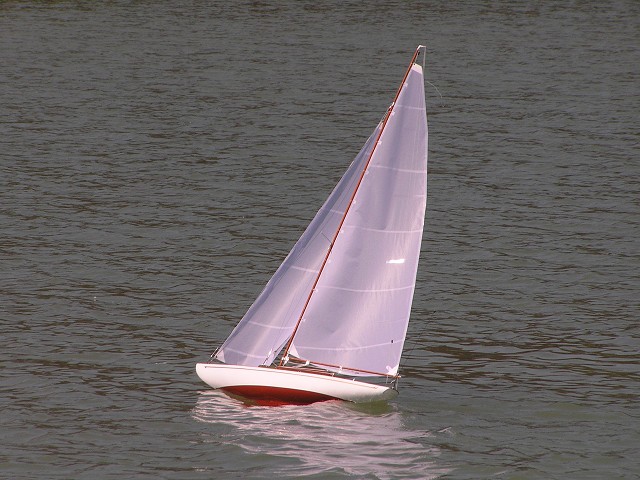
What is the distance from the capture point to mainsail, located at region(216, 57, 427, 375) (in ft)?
82.7

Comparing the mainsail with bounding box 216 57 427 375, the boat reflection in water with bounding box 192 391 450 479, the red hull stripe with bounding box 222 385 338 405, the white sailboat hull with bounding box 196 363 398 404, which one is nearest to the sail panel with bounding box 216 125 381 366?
the mainsail with bounding box 216 57 427 375

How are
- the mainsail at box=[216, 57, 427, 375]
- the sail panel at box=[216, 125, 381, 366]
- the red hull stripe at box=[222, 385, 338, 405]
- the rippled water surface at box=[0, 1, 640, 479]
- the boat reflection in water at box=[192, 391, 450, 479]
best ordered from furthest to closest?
1. the red hull stripe at box=[222, 385, 338, 405]
2. the sail panel at box=[216, 125, 381, 366]
3. the rippled water surface at box=[0, 1, 640, 479]
4. the mainsail at box=[216, 57, 427, 375]
5. the boat reflection in water at box=[192, 391, 450, 479]

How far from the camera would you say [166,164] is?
170 feet

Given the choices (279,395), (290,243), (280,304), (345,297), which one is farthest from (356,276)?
(290,243)

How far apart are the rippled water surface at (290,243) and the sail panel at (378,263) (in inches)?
55.7

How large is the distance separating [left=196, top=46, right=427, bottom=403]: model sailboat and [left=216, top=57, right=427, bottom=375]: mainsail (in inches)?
0.8

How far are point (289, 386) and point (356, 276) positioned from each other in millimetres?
2574

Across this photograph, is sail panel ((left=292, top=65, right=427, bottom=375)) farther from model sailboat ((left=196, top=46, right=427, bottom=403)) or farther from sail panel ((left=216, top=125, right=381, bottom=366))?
sail panel ((left=216, top=125, right=381, bottom=366))

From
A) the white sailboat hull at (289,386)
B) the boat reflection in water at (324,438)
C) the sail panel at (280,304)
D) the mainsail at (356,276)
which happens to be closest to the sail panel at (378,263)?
the mainsail at (356,276)

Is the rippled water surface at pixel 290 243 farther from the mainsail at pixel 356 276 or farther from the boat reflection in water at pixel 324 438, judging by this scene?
the mainsail at pixel 356 276

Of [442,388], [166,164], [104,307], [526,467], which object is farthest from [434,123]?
[526,467]

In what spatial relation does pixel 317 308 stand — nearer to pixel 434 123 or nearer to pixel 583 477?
pixel 583 477

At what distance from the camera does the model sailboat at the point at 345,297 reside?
25.3m

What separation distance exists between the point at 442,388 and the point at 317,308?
168 inches
